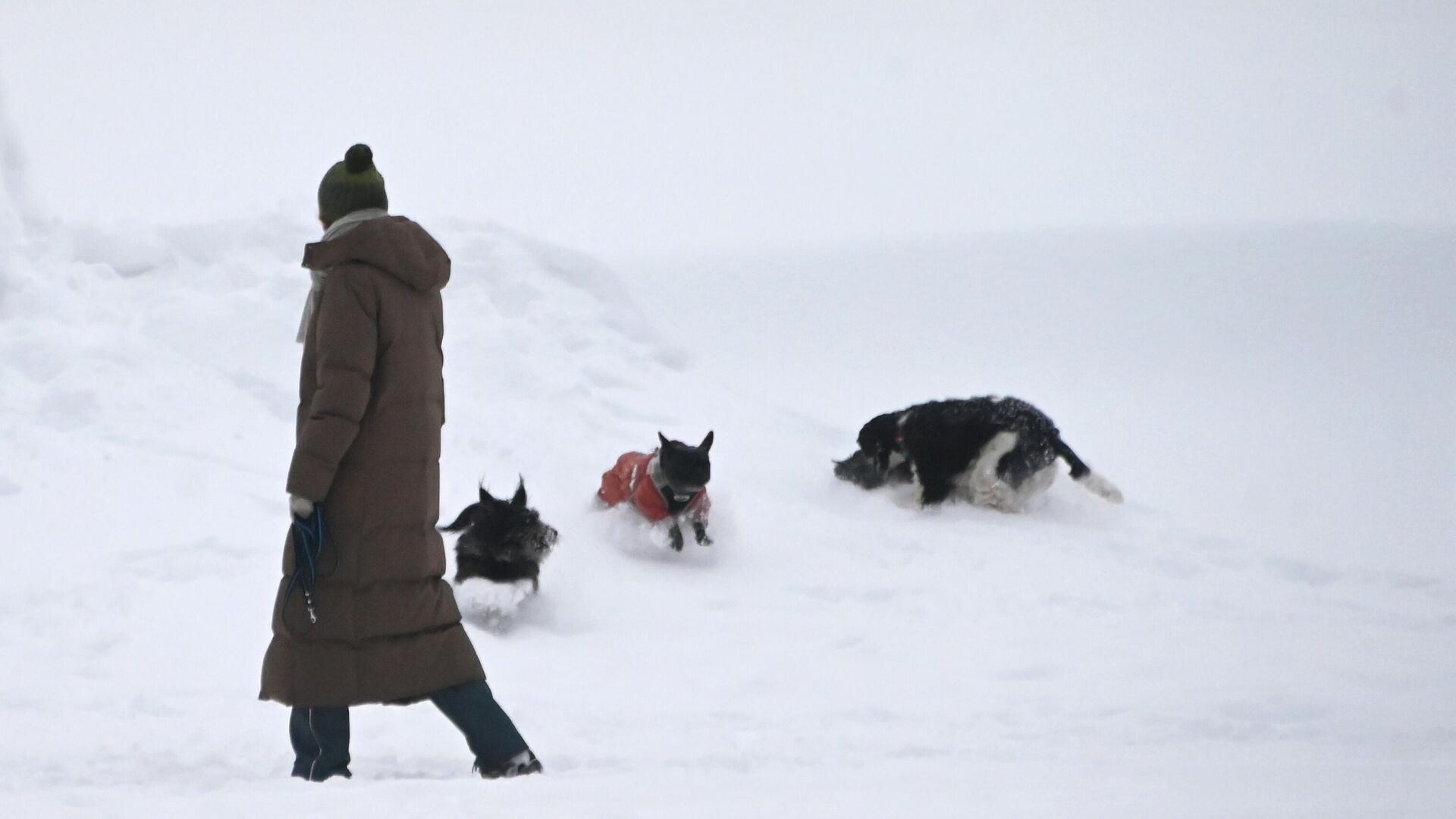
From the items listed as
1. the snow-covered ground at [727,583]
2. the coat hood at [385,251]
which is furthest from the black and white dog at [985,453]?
the coat hood at [385,251]

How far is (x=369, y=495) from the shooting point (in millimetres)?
3379

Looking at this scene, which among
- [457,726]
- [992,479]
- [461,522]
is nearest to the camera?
[457,726]

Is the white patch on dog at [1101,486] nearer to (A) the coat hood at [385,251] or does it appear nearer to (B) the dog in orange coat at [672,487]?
(B) the dog in orange coat at [672,487]

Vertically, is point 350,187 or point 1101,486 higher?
point 350,187

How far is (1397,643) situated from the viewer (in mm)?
5207

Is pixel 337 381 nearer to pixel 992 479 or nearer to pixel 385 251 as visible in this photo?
pixel 385 251

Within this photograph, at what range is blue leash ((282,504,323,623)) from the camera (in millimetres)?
3318

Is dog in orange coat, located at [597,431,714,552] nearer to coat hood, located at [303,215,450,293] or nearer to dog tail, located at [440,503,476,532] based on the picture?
dog tail, located at [440,503,476,532]

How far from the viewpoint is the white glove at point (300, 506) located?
128 inches

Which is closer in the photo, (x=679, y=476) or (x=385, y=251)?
(x=385, y=251)

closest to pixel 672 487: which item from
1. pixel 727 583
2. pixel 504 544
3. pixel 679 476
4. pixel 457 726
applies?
pixel 679 476

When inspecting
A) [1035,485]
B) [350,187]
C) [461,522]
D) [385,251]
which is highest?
[350,187]

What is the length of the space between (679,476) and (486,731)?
2.27 m

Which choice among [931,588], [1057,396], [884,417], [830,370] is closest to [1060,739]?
[931,588]
